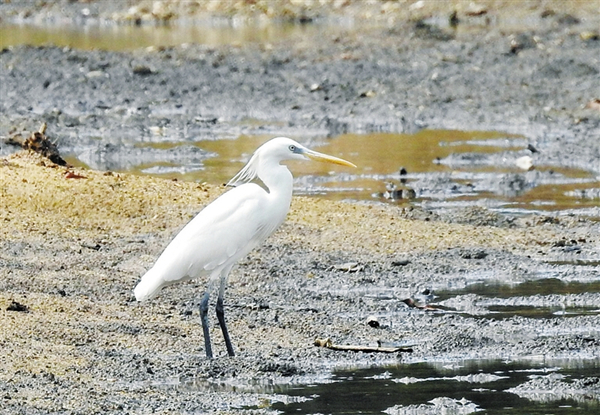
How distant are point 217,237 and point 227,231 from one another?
7cm

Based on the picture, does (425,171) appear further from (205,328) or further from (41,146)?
(205,328)

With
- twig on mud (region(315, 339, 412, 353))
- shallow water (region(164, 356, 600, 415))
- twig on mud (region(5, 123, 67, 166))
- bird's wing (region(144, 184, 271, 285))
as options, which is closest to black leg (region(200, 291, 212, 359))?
bird's wing (region(144, 184, 271, 285))

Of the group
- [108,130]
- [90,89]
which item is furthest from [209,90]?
[108,130]

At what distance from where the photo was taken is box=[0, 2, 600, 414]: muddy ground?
6.61 m

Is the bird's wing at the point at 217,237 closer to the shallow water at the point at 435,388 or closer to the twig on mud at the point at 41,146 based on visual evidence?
the shallow water at the point at 435,388

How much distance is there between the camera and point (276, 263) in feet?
30.8

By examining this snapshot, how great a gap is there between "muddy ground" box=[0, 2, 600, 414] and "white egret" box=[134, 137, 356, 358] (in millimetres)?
364

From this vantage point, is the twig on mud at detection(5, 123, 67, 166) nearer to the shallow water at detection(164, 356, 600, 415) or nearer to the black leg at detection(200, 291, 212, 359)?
the black leg at detection(200, 291, 212, 359)

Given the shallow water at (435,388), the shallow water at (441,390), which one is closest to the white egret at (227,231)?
the shallow water at (435,388)

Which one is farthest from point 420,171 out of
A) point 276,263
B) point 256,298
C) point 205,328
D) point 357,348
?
point 205,328

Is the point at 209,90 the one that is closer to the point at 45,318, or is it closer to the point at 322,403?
the point at 45,318

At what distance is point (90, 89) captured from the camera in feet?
67.6

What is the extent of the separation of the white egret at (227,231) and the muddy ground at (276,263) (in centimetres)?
36

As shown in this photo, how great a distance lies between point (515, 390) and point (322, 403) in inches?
37.3
